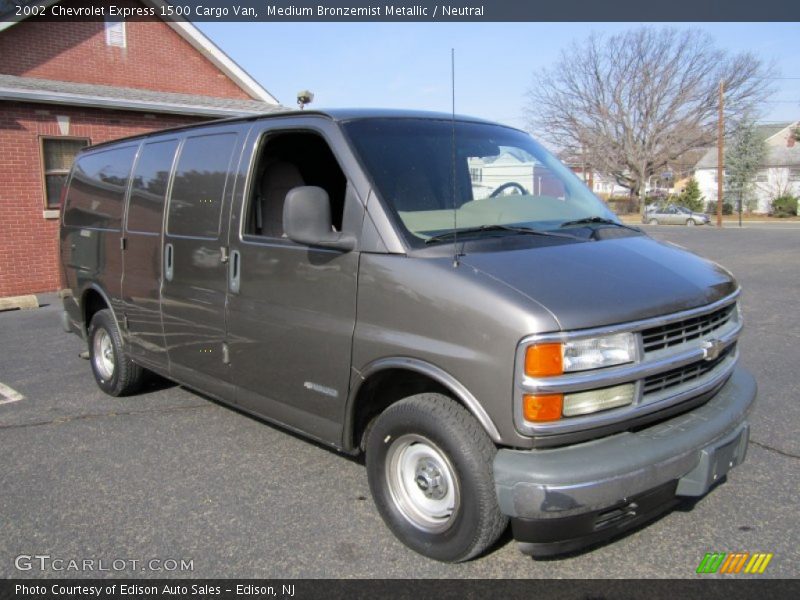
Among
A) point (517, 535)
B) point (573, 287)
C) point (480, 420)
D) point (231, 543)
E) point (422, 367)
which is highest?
point (573, 287)

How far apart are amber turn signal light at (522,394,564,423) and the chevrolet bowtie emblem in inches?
34.5

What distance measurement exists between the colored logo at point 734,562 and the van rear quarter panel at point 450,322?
3.80ft

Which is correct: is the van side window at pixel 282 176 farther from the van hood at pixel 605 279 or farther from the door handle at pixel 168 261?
the van hood at pixel 605 279

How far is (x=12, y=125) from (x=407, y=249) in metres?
10.9

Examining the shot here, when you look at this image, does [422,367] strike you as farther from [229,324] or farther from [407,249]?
[229,324]

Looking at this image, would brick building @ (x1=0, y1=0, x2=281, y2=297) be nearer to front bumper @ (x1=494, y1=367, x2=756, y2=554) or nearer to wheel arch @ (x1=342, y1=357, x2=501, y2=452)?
wheel arch @ (x1=342, y1=357, x2=501, y2=452)

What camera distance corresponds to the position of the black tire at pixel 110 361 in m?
5.39

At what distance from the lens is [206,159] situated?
4.27 m

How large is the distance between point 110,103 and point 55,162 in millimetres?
1473

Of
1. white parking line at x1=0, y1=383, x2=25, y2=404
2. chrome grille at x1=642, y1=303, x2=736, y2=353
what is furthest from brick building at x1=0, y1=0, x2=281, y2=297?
chrome grille at x1=642, y1=303, x2=736, y2=353

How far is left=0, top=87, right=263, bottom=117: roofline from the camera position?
1100cm

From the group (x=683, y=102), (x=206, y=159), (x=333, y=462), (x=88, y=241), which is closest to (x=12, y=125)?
(x=88, y=241)

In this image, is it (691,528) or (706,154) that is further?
(706,154)

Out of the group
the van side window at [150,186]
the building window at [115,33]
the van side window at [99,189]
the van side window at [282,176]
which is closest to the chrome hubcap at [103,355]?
the van side window at [99,189]
